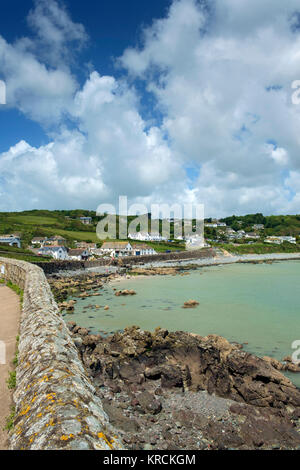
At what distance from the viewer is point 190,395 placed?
9531 mm

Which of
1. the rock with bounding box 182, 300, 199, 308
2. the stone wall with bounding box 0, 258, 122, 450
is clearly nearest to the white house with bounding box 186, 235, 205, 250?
the rock with bounding box 182, 300, 199, 308

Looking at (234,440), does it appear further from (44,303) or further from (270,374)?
(44,303)

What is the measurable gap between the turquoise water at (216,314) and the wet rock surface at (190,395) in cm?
266

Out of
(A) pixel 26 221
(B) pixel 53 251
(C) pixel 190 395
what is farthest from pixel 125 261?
(A) pixel 26 221

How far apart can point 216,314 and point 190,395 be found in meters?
13.1

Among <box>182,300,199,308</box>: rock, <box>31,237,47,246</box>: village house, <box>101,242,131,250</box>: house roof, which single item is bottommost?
Answer: <box>182,300,199,308</box>: rock

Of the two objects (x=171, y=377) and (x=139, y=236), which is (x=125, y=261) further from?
(x=171, y=377)

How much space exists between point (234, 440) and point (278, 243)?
126 m

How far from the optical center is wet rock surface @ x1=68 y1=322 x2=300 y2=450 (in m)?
7.38

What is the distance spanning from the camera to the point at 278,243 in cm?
11969

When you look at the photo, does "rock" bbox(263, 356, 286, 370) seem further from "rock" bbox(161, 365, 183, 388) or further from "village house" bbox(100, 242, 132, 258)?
"village house" bbox(100, 242, 132, 258)

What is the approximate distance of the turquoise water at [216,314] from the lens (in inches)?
638

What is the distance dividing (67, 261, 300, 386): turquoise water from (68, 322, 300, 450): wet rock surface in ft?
8.73

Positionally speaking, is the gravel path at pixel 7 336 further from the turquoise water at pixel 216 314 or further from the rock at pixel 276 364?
the rock at pixel 276 364
